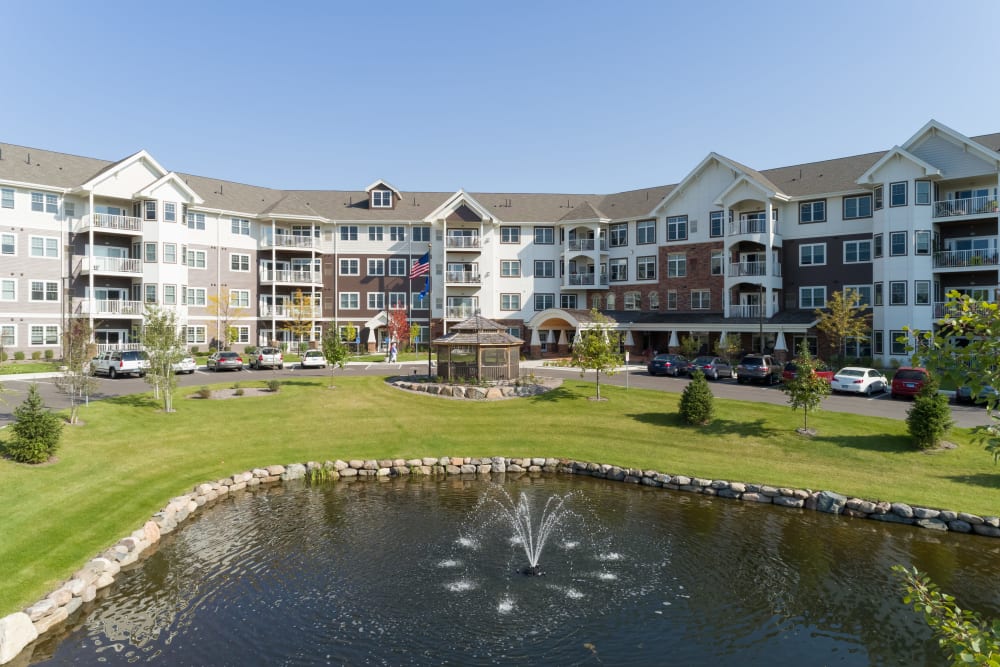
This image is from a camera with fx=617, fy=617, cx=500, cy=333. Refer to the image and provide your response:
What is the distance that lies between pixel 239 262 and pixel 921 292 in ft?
180

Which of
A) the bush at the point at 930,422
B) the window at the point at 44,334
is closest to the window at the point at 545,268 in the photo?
the window at the point at 44,334

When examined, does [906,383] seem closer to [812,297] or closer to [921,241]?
[921,241]

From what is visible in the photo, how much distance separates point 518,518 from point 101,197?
46.8 metres

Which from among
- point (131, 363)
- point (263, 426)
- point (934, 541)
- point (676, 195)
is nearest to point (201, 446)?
point (263, 426)

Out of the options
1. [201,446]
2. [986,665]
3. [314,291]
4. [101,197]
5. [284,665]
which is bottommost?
[284,665]

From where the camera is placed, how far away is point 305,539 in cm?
1602

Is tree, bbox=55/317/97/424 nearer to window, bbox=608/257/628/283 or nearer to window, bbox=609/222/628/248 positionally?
window, bbox=608/257/628/283

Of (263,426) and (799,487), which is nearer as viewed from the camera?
(799,487)

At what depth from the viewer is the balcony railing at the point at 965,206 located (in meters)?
39.9

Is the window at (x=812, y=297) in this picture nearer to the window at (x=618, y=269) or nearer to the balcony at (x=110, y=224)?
the window at (x=618, y=269)

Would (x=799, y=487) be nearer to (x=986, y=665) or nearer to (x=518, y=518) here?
(x=518, y=518)

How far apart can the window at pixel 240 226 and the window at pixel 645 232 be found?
119 ft

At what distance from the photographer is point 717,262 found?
2046 inches

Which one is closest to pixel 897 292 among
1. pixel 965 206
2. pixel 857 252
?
pixel 857 252
